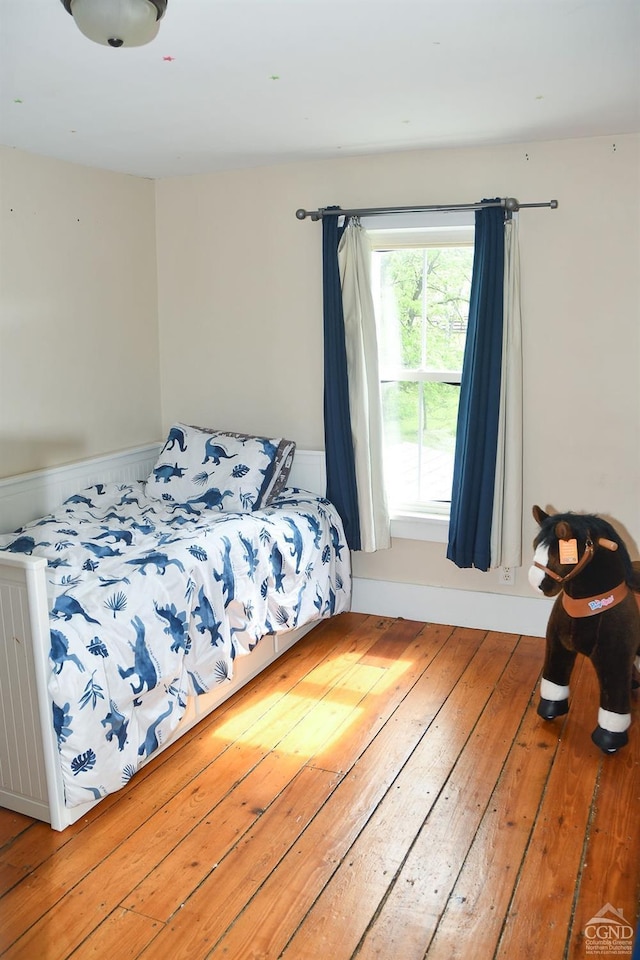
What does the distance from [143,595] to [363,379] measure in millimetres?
1574

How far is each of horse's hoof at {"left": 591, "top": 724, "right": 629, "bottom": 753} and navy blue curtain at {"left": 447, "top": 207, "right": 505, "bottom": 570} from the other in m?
0.99

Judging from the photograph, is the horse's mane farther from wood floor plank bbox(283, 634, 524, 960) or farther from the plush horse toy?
wood floor plank bbox(283, 634, 524, 960)

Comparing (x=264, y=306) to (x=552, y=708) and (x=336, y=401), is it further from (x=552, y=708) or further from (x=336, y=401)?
(x=552, y=708)

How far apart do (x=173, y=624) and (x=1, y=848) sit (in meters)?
0.79

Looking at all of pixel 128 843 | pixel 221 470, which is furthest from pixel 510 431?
pixel 128 843

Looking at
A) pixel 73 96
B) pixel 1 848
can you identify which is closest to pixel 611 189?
pixel 73 96

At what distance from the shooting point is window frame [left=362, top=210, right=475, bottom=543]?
11.6ft

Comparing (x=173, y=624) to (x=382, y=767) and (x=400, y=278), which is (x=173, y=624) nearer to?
(x=382, y=767)

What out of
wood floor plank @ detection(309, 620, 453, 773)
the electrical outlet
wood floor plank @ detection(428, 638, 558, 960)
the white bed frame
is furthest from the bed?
wood floor plank @ detection(428, 638, 558, 960)

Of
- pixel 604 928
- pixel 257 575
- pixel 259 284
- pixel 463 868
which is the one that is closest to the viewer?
pixel 604 928

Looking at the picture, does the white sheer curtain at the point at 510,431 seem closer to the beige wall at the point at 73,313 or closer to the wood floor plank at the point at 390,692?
the wood floor plank at the point at 390,692

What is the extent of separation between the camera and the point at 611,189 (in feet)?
10.6

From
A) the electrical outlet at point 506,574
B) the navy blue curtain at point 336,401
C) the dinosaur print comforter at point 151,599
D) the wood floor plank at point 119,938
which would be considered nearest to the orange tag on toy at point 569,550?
the electrical outlet at point 506,574

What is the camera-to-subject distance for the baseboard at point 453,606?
12.1 feet
